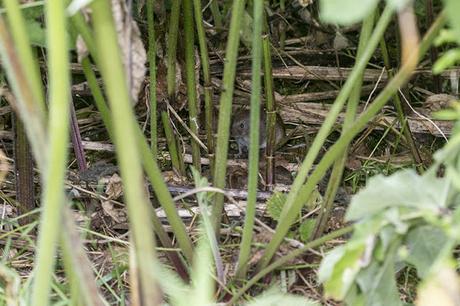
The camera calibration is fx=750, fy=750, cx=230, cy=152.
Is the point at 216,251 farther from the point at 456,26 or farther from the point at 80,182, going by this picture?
the point at 456,26

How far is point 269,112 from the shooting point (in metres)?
1.51

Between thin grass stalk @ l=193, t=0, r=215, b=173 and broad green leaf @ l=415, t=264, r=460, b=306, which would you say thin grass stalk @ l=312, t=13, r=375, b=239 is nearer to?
thin grass stalk @ l=193, t=0, r=215, b=173

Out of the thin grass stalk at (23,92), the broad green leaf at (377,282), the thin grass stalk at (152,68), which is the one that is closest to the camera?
the thin grass stalk at (23,92)

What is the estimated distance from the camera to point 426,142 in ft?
5.74

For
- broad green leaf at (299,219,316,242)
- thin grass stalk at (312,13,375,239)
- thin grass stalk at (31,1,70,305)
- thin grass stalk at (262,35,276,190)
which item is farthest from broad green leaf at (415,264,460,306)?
thin grass stalk at (262,35,276,190)

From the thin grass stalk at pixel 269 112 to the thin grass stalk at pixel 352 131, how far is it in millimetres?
338

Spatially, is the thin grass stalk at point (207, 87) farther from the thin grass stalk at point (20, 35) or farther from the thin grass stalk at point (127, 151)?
the thin grass stalk at point (127, 151)

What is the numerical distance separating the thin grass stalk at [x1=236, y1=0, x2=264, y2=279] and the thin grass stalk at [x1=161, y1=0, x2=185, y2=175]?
0.37 m

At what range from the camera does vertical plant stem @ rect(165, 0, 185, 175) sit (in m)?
1.47

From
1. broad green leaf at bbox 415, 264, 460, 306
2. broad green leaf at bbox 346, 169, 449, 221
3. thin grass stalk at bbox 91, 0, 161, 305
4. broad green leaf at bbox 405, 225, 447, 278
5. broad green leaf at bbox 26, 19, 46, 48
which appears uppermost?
broad green leaf at bbox 26, 19, 46, 48

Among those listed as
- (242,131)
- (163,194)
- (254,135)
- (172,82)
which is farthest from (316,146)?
(242,131)

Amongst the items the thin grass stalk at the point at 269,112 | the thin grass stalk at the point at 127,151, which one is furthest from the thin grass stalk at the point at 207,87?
the thin grass stalk at the point at 127,151

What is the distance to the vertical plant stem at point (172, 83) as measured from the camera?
1.47 meters

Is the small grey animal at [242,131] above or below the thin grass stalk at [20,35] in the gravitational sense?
below
